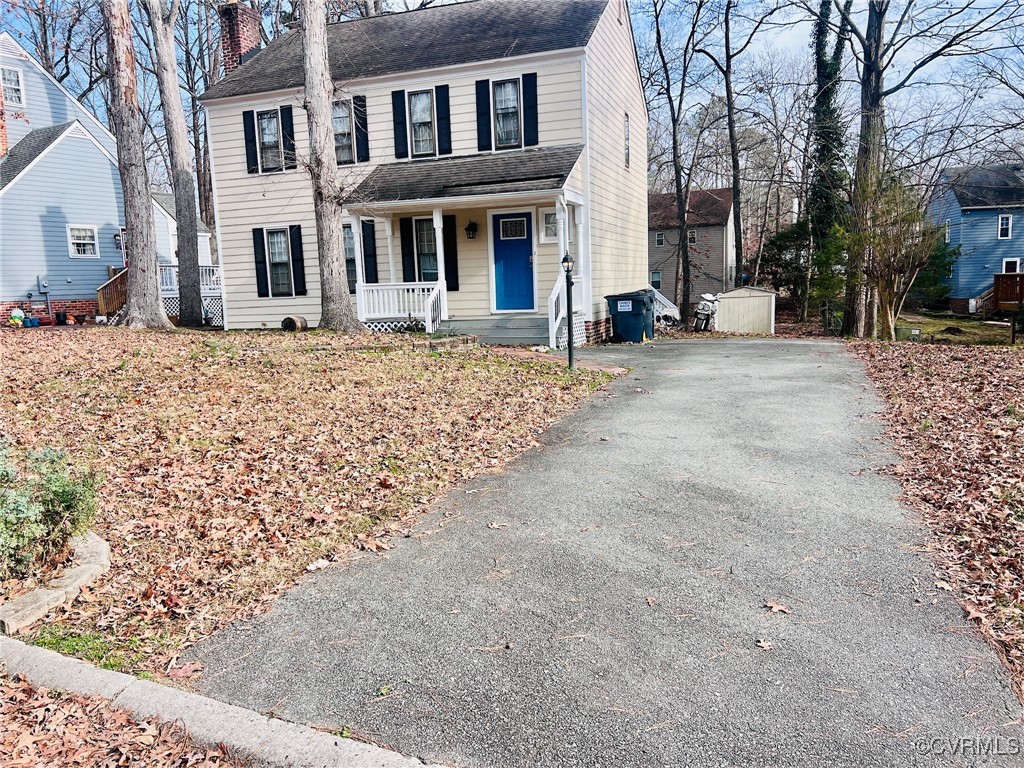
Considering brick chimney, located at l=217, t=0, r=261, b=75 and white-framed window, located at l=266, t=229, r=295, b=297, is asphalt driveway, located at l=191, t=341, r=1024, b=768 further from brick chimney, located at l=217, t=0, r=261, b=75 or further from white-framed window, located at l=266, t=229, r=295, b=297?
brick chimney, located at l=217, t=0, r=261, b=75

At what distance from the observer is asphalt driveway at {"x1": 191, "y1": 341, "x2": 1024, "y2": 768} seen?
265cm

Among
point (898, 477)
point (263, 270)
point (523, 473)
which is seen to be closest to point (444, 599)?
point (523, 473)

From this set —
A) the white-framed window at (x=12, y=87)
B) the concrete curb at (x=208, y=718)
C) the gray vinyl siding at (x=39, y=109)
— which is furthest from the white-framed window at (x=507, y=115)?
the white-framed window at (x=12, y=87)

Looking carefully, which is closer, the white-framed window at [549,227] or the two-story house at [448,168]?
the two-story house at [448,168]

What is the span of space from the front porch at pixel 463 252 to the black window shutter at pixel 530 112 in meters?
0.41

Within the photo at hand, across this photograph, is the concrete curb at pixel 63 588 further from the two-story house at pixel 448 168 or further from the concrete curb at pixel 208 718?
the two-story house at pixel 448 168

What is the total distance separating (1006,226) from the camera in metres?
33.1

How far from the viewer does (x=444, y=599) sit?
3.79 m

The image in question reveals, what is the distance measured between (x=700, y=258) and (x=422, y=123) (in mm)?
26339

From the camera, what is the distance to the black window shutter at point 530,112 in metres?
15.0

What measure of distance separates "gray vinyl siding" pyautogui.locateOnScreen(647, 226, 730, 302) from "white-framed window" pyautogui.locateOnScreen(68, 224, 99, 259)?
86.8 ft

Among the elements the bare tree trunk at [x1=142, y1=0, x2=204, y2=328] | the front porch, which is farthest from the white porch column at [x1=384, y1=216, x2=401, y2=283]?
the bare tree trunk at [x1=142, y1=0, x2=204, y2=328]

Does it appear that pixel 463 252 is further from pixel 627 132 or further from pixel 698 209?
pixel 698 209

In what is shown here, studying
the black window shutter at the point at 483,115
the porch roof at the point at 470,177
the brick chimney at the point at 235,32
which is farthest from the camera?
the brick chimney at the point at 235,32
